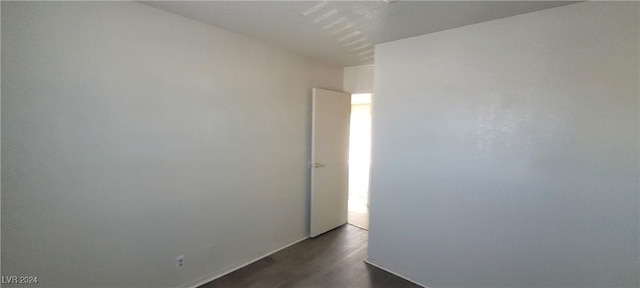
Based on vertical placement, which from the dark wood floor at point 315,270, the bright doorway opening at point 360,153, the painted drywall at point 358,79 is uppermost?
the painted drywall at point 358,79

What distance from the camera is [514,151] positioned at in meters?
1.95

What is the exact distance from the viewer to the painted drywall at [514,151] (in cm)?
163

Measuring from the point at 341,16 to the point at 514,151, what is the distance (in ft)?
5.37

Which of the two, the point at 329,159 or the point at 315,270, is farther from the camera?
the point at 329,159

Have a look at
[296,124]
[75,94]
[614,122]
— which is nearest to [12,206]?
[75,94]

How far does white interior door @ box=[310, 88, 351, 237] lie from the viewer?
3.33m

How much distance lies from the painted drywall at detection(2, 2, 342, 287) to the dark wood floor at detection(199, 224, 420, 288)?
0.61 ft

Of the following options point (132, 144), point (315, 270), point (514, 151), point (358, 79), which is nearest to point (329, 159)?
point (358, 79)

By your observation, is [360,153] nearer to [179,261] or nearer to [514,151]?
[514,151]

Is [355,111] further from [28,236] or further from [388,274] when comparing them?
[28,236]

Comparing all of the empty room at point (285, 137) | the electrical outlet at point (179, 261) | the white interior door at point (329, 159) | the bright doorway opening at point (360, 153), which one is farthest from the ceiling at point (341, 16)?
the bright doorway opening at point (360, 153)

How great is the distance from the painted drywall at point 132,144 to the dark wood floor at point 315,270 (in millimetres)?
185

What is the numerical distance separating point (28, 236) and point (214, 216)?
3.77 feet

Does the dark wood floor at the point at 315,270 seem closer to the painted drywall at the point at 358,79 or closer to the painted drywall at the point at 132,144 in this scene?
the painted drywall at the point at 132,144
